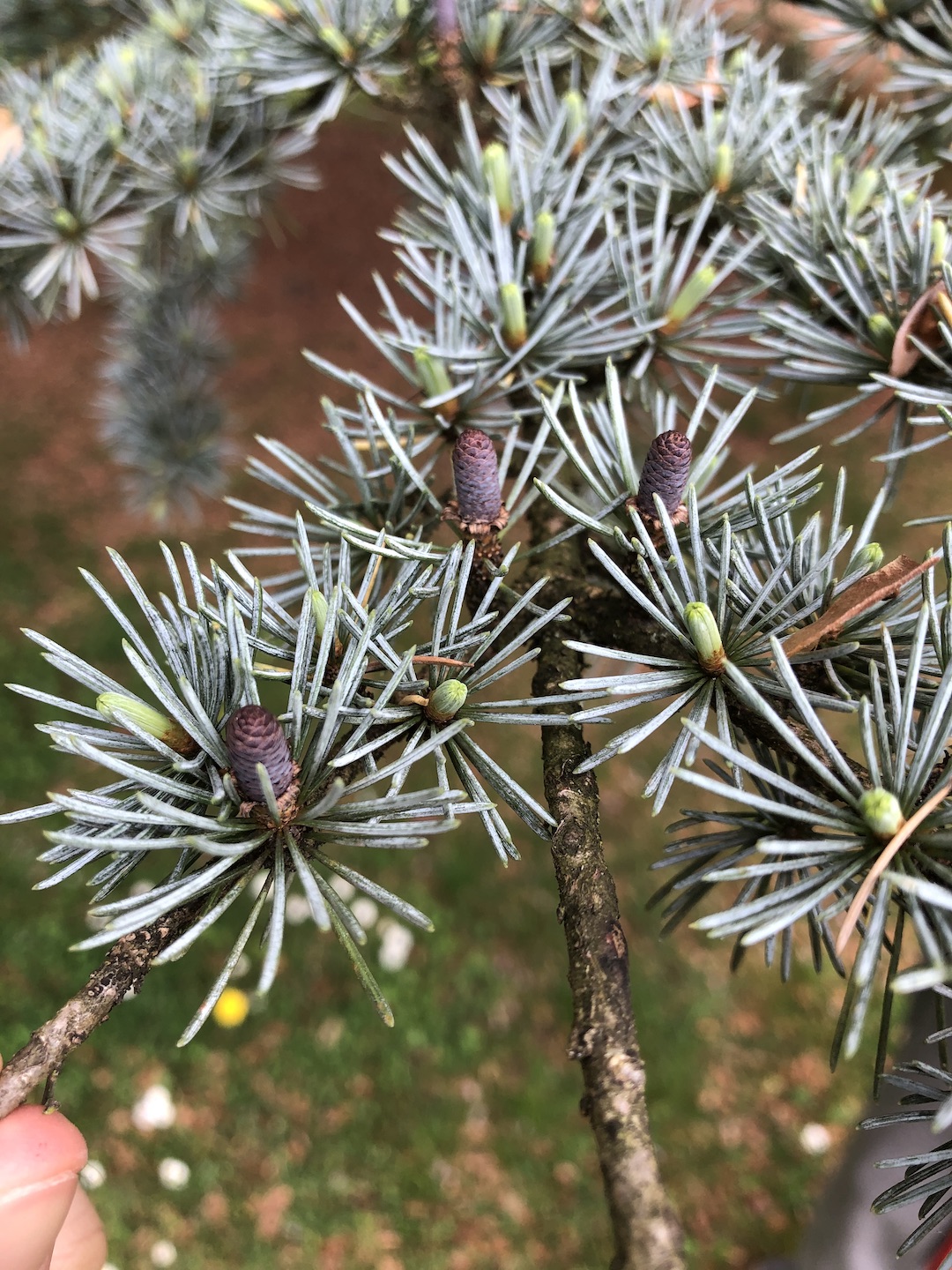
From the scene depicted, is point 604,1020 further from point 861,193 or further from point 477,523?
point 861,193

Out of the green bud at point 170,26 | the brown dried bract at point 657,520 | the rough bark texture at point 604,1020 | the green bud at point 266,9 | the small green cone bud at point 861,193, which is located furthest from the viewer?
the green bud at point 170,26

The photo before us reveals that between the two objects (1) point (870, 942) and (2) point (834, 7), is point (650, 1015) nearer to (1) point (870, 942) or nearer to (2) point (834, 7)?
(1) point (870, 942)

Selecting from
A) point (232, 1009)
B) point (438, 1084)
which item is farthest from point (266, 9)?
point (438, 1084)

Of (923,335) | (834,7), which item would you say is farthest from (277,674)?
(834,7)

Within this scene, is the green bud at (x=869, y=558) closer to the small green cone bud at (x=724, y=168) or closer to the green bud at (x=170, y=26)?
the small green cone bud at (x=724, y=168)

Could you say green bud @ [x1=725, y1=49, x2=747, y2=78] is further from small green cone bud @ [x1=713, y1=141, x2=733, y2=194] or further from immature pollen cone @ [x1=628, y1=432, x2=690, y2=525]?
immature pollen cone @ [x1=628, y1=432, x2=690, y2=525]

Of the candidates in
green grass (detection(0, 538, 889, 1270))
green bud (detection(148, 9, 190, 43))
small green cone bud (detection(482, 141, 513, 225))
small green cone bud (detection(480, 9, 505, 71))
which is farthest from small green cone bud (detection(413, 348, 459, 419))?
green grass (detection(0, 538, 889, 1270))

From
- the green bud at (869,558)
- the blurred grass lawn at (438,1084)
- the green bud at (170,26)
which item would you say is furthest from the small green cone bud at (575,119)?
the blurred grass lawn at (438,1084)
